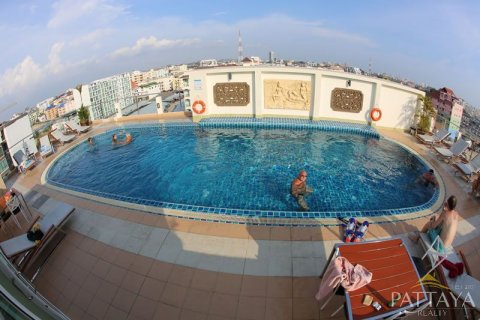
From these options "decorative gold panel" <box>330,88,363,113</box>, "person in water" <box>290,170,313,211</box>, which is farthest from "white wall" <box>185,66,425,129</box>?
"person in water" <box>290,170,313,211</box>

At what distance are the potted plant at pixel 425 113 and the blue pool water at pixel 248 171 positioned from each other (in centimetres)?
226

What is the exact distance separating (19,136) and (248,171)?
33.0ft

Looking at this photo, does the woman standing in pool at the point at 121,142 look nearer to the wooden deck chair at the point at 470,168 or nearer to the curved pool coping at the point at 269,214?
the curved pool coping at the point at 269,214

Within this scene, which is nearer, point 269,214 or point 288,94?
point 269,214

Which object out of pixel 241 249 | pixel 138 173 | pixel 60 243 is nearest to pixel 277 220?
pixel 241 249

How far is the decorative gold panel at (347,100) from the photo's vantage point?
14.8 metres

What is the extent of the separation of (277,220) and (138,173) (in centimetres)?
633

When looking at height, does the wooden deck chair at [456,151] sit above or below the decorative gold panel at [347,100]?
below

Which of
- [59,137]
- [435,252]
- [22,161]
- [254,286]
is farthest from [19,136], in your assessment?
[435,252]

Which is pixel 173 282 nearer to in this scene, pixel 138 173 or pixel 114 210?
pixel 114 210

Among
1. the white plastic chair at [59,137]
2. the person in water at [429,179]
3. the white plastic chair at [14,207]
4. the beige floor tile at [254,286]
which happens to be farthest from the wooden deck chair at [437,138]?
the white plastic chair at [59,137]

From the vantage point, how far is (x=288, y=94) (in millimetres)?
15742

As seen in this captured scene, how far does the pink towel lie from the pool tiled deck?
36.8 inches

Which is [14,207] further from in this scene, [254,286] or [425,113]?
[425,113]
